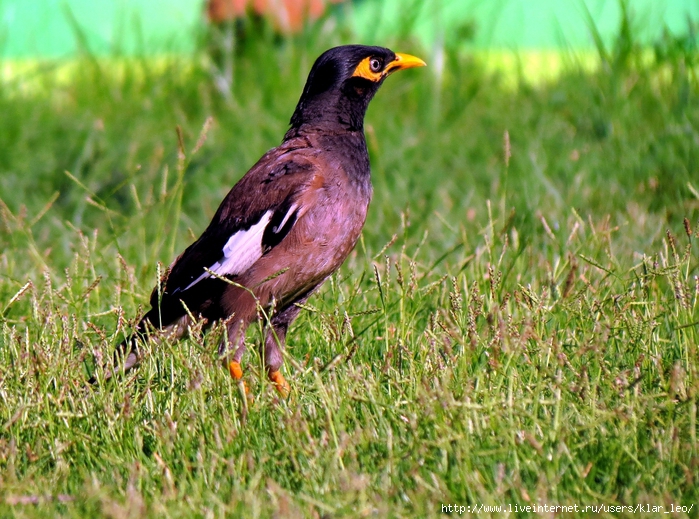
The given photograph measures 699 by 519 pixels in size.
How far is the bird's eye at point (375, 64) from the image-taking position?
4746mm

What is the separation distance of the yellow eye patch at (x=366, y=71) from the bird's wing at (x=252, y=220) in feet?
1.99

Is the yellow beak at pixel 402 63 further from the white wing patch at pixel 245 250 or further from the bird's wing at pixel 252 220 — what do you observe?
the white wing patch at pixel 245 250

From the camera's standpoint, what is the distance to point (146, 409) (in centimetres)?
336

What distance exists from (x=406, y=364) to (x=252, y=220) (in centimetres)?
96

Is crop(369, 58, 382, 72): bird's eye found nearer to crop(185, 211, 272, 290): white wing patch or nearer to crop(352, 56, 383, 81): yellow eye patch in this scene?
crop(352, 56, 383, 81): yellow eye patch

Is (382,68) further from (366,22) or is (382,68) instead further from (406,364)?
(366,22)

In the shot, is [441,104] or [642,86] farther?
[441,104]

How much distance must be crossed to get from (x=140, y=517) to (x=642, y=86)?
585 centimetres

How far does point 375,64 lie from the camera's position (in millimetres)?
4766

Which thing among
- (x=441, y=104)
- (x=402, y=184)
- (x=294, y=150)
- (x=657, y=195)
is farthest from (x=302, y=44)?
(x=294, y=150)

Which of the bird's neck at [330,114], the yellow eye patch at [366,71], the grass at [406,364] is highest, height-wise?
the yellow eye patch at [366,71]

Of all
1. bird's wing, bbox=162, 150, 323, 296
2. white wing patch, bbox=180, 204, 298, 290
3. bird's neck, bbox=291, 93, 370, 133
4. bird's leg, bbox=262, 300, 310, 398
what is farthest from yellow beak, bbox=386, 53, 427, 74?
bird's leg, bbox=262, 300, 310, 398

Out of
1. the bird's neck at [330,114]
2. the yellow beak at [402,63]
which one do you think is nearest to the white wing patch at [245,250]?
the bird's neck at [330,114]

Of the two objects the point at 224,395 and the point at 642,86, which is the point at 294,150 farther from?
the point at 642,86
